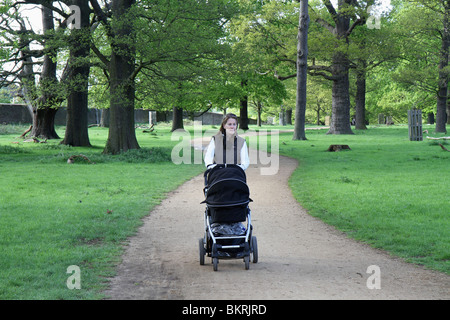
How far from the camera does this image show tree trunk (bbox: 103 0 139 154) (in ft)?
64.9

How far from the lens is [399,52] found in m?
37.6

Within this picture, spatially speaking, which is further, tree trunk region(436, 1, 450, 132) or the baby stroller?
tree trunk region(436, 1, 450, 132)

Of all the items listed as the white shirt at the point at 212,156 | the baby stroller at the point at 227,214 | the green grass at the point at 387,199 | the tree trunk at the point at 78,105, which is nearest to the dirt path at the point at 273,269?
the baby stroller at the point at 227,214

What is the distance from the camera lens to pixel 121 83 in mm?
20500

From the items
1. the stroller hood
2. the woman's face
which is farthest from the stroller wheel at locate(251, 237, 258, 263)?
the woman's face

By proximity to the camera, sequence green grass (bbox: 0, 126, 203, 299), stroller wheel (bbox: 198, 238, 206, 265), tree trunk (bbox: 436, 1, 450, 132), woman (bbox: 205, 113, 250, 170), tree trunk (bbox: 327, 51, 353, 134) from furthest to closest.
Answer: tree trunk (bbox: 436, 1, 450, 132) → tree trunk (bbox: 327, 51, 353, 134) → woman (bbox: 205, 113, 250, 170) → stroller wheel (bbox: 198, 238, 206, 265) → green grass (bbox: 0, 126, 203, 299)

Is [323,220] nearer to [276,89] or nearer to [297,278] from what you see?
[297,278]

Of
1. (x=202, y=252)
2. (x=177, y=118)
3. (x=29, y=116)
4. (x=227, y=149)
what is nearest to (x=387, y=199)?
(x=227, y=149)

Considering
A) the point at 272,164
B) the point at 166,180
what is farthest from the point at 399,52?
the point at 166,180

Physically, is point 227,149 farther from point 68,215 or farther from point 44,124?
point 44,124

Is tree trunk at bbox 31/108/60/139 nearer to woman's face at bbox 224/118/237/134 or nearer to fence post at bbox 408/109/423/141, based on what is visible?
fence post at bbox 408/109/423/141

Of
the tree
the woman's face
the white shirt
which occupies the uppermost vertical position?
the tree

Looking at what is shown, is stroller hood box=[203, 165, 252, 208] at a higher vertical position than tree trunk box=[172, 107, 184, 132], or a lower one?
lower

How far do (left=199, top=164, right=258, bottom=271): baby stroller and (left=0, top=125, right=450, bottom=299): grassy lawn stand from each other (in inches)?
52.4
